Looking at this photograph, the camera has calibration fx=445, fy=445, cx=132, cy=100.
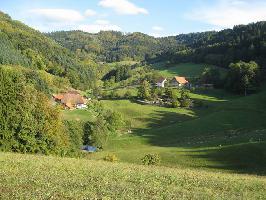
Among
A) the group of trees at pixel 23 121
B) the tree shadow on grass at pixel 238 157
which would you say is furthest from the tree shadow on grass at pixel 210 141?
the group of trees at pixel 23 121

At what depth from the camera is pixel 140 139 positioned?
4045 inches

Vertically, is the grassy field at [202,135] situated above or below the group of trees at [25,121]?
below

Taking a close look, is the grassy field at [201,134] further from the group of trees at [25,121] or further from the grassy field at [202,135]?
the group of trees at [25,121]

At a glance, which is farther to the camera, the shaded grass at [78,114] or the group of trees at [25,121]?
the shaded grass at [78,114]

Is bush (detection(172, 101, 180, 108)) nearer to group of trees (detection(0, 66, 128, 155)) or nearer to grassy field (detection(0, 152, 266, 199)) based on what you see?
group of trees (detection(0, 66, 128, 155))

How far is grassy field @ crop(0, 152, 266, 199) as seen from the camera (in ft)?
85.4

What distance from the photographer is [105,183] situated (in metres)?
30.2

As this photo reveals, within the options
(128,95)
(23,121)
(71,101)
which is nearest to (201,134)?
(23,121)

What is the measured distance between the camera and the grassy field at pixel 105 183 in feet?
85.4

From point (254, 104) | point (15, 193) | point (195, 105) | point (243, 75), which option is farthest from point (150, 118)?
point (15, 193)

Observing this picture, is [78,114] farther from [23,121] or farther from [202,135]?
[23,121]

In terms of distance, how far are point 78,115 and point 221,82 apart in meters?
66.1

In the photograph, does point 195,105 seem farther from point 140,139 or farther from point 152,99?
point 140,139

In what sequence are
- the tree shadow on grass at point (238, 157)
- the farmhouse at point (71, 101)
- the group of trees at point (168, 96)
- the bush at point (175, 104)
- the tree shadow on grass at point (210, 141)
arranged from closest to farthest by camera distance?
1. the tree shadow on grass at point (238, 157)
2. the tree shadow on grass at point (210, 141)
3. the bush at point (175, 104)
4. the group of trees at point (168, 96)
5. the farmhouse at point (71, 101)
